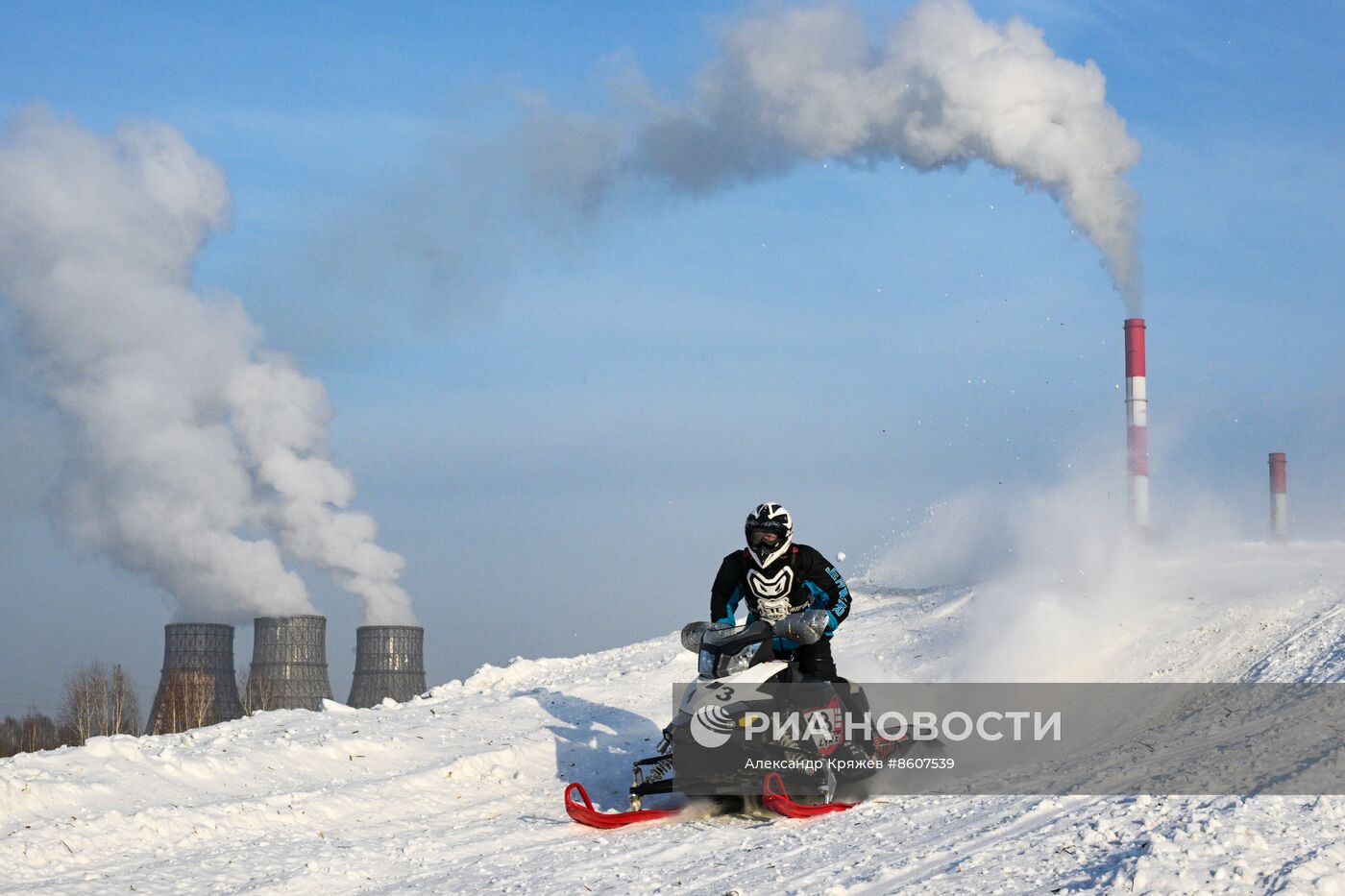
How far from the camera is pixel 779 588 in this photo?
1152 centimetres

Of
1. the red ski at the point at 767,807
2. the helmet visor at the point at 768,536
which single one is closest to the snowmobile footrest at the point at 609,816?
the red ski at the point at 767,807

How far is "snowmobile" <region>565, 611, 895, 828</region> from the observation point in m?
10.7

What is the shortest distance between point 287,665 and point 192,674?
483cm

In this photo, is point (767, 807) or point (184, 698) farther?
point (184, 698)

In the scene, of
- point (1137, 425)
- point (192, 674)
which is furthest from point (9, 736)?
point (1137, 425)

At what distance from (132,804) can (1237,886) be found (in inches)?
332

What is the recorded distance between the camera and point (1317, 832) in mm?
7301

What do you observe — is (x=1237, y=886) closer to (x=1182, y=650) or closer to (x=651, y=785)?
(x=651, y=785)

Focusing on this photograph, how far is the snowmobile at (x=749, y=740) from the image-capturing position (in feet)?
35.1

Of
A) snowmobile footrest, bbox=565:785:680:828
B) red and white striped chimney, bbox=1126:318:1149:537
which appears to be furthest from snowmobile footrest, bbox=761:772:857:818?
red and white striped chimney, bbox=1126:318:1149:537

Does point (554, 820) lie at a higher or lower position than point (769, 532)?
lower

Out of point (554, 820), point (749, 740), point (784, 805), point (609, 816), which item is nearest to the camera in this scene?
point (784, 805)

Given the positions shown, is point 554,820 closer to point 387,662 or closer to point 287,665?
point 387,662

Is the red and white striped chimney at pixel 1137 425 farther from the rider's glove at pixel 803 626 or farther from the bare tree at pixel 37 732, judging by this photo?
the bare tree at pixel 37 732
